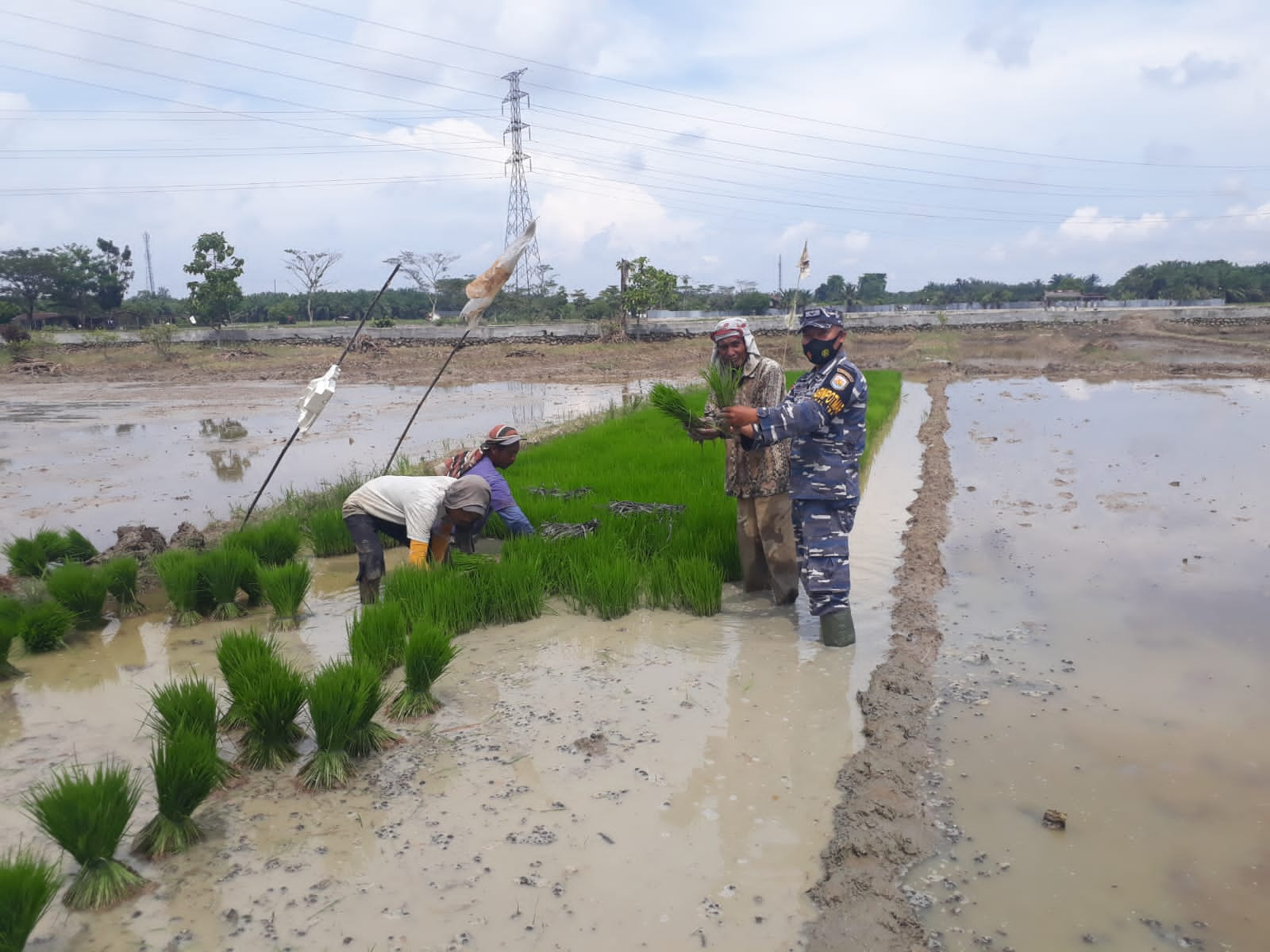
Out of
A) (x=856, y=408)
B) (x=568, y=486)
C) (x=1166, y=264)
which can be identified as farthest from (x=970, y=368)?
(x=1166, y=264)

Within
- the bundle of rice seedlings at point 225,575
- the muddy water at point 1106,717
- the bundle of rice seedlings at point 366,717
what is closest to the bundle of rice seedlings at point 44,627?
the bundle of rice seedlings at point 225,575

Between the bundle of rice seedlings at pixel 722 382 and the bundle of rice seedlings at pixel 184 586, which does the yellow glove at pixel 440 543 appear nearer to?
the bundle of rice seedlings at pixel 184 586

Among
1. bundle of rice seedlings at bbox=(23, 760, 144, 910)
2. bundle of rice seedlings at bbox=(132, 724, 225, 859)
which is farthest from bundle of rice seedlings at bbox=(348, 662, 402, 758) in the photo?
bundle of rice seedlings at bbox=(23, 760, 144, 910)

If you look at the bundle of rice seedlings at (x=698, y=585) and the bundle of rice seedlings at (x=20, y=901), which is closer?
the bundle of rice seedlings at (x=20, y=901)

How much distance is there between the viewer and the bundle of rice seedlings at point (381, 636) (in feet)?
12.8

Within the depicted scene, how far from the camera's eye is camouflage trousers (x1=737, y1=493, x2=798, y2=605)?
480 centimetres

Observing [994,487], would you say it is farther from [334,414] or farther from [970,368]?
[970,368]

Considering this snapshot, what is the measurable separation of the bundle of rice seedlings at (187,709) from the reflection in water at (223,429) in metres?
10.5

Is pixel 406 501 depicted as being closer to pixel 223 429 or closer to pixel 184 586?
pixel 184 586

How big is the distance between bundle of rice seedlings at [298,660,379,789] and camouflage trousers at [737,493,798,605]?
96.0 inches

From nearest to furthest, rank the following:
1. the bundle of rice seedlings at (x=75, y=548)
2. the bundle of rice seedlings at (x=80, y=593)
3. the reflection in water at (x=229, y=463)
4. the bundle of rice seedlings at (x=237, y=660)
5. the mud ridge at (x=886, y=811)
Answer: the mud ridge at (x=886, y=811) → the bundle of rice seedlings at (x=237, y=660) → the bundle of rice seedlings at (x=80, y=593) → the bundle of rice seedlings at (x=75, y=548) → the reflection in water at (x=229, y=463)

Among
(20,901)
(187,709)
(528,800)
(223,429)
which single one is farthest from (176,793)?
(223,429)

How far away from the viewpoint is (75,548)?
5906 mm

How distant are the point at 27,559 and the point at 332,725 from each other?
12.9ft
